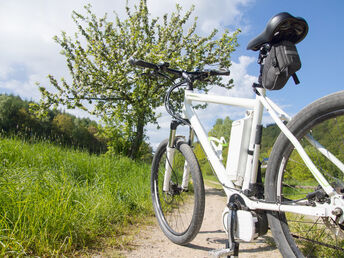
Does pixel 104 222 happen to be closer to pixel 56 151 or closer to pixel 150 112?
pixel 56 151

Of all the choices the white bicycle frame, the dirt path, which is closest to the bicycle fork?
the white bicycle frame

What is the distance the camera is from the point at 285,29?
1493mm

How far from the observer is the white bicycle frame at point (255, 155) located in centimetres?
128

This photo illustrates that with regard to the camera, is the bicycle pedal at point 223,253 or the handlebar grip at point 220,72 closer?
the bicycle pedal at point 223,253

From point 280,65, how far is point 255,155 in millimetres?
647

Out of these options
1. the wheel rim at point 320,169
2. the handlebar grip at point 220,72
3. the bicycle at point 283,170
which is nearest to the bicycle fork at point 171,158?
the bicycle at point 283,170

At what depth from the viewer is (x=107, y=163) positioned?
180 inches

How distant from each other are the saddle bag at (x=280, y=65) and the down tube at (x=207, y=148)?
729 mm

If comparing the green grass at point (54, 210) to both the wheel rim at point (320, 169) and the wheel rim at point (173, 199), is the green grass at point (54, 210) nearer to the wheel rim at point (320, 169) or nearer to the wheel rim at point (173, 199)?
the wheel rim at point (173, 199)

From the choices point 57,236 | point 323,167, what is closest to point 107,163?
point 57,236

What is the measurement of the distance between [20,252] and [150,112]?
19.7ft

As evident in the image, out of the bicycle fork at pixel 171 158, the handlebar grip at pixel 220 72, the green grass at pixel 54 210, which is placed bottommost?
the green grass at pixel 54 210

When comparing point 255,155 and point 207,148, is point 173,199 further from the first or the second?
point 255,155

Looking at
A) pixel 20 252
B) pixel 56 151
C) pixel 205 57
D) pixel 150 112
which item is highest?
pixel 205 57
